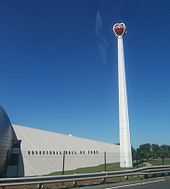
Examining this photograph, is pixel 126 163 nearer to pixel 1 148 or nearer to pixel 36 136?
pixel 36 136

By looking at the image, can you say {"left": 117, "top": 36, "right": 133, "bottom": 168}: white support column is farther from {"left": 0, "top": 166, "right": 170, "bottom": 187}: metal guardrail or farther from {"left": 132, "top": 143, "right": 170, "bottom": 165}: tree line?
{"left": 0, "top": 166, "right": 170, "bottom": 187}: metal guardrail

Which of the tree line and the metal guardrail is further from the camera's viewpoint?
the tree line

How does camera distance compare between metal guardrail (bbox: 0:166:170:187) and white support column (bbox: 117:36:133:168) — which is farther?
→ white support column (bbox: 117:36:133:168)

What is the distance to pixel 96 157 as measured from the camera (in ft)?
184

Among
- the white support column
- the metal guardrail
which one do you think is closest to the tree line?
the white support column

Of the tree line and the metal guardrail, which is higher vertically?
the tree line

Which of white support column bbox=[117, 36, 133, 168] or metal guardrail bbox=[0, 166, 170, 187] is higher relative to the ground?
white support column bbox=[117, 36, 133, 168]

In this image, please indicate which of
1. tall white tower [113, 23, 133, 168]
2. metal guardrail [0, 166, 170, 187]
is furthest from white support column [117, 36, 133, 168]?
metal guardrail [0, 166, 170, 187]

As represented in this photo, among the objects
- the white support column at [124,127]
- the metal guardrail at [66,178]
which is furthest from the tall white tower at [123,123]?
the metal guardrail at [66,178]

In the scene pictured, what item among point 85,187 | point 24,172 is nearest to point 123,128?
point 24,172

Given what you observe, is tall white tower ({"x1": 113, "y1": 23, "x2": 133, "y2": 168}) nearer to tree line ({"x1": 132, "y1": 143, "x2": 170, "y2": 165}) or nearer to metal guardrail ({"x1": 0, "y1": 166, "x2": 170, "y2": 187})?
tree line ({"x1": 132, "y1": 143, "x2": 170, "y2": 165})

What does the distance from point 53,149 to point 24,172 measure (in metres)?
7.50

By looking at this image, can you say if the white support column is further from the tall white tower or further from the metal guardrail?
the metal guardrail

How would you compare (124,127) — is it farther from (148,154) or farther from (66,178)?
(66,178)
